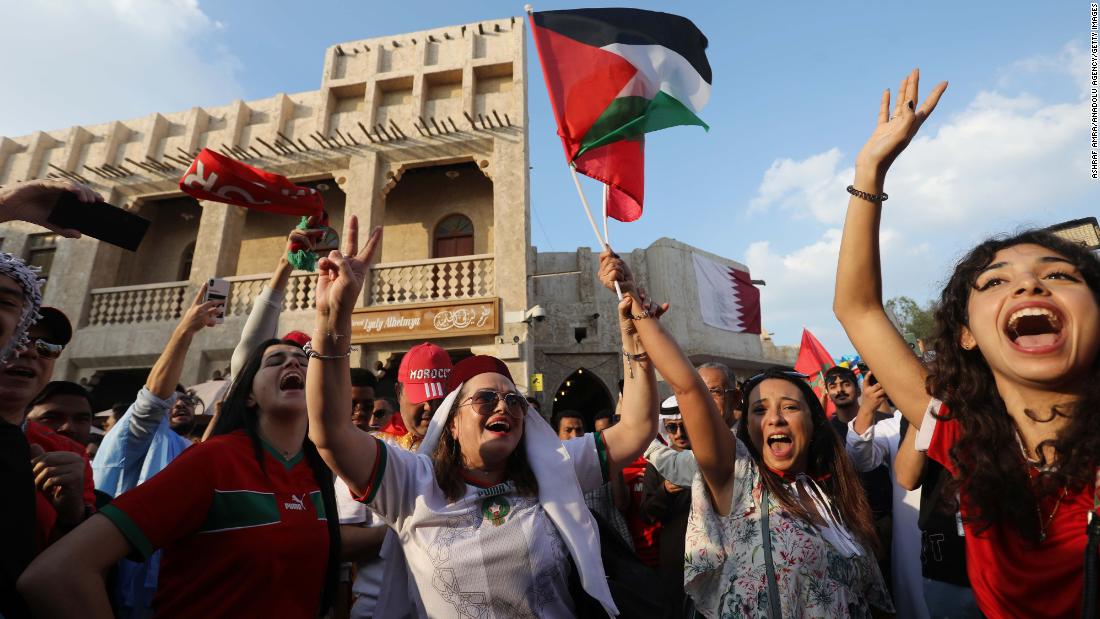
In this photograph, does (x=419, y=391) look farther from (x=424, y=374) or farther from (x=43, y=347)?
(x=43, y=347)

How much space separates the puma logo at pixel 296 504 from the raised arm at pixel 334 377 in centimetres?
28

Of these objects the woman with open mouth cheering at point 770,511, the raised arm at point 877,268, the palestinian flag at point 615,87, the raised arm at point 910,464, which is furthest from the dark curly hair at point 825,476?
the palestinian flag at point 615,87

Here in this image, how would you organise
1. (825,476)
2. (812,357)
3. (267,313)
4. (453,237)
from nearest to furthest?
1. (825,476)
2. (267,313)
3. (812,357)
4. (453,237)

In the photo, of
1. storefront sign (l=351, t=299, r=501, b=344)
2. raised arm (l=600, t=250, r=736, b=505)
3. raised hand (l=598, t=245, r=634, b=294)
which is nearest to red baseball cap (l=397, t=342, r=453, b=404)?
raised hand (l=598, t=245, r=634, b=294)

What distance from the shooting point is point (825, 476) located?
2.28 meters

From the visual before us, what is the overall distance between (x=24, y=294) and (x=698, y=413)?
202 centimetres

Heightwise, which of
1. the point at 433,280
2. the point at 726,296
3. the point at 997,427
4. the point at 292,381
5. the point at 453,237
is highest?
the point at 453,237

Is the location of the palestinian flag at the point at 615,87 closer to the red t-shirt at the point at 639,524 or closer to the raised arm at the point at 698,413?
the raised arm at the point at 698,413

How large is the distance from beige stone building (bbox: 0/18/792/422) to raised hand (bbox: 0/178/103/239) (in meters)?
8.55

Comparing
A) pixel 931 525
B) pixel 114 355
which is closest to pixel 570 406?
pixel 114 355

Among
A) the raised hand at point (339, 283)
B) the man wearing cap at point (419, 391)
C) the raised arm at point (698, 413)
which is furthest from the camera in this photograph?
the man wearing cap at point (419, 391)

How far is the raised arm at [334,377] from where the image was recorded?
5.35ft

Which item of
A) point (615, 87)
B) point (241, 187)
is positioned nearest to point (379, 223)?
point (241, 187)

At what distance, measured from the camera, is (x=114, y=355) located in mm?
11625
